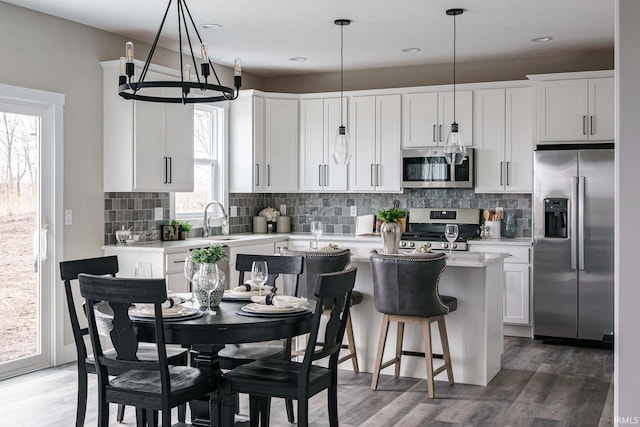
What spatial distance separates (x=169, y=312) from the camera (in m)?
3.14

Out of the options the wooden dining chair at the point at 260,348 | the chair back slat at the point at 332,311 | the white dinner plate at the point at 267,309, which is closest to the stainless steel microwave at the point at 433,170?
the wooden dining chair at the point at 260,348

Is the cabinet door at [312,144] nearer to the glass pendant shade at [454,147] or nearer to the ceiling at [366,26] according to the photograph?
the ceiling at [366,26]

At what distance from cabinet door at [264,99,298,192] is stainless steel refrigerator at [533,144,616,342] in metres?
2.55

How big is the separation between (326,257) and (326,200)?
10.4 feet

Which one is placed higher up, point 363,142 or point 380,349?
point 363,142

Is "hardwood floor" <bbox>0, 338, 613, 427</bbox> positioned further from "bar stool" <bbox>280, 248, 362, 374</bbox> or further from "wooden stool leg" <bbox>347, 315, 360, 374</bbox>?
"bar stool" <bbox>280, 248, 362, 374</bbox>

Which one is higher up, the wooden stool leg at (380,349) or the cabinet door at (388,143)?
the cabinet door at (388,143)

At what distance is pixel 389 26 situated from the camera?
569 cm

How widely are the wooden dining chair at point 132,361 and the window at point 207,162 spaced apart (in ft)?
12.1

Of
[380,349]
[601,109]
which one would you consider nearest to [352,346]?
[380,349]

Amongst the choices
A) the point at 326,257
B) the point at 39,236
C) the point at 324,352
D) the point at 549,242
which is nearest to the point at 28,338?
the point at 39,236

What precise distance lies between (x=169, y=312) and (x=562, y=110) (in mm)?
4507

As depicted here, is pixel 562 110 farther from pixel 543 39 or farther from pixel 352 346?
pixel 352 346

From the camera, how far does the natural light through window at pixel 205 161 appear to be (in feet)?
22.6
